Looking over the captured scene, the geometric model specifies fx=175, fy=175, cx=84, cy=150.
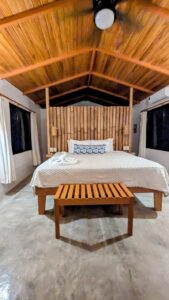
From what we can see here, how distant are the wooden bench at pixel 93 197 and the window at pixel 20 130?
2431mm

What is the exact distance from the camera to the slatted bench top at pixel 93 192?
1.97 metres

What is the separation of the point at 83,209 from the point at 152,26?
112 inches

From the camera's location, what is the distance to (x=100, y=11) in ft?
6.23

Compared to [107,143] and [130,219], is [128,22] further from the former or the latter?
[107,143]

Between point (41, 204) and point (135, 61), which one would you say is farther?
point (135, 61)

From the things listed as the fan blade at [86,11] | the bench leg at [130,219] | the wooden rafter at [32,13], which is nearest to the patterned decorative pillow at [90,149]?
the bench leg at [130,219]

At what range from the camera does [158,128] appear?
15.6ft

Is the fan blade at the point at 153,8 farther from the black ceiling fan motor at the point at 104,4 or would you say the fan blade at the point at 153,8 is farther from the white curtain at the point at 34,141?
the white curtain at the point at 34,141

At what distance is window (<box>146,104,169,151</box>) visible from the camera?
4355 mm

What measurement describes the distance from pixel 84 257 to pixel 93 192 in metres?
0.72

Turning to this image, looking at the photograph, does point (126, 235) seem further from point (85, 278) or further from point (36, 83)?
point (36, 83)

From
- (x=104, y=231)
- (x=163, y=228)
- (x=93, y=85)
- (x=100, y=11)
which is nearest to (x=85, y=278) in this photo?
(x=104, y=231)

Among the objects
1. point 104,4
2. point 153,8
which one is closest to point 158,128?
point 153,8

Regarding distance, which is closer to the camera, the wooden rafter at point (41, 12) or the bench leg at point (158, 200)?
the wooden rafter at point (41, 12)
